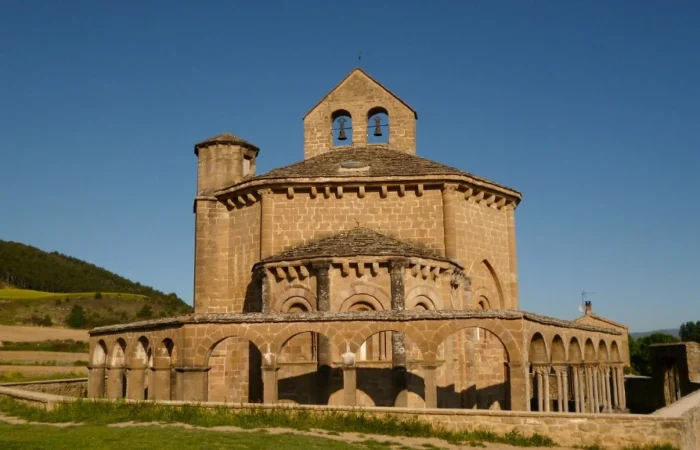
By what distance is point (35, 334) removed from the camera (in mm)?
55281

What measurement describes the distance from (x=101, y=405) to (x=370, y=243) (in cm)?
860

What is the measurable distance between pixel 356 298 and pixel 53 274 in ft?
321

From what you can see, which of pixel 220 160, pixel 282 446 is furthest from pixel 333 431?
pixel 220 160

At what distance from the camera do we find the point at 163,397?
17.0 meters

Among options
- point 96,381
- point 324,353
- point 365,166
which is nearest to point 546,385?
point 324,353

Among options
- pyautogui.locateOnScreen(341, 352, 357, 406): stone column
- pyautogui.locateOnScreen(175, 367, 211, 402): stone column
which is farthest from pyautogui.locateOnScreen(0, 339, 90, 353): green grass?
pyautogui.locateOnScreen(341, 352, 357, 406): stone column

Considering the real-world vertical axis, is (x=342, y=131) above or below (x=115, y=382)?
above

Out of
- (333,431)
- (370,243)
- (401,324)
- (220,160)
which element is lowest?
(333,431)

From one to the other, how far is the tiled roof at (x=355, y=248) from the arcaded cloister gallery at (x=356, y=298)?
9cm

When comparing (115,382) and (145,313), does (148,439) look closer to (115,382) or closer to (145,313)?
(115,382)

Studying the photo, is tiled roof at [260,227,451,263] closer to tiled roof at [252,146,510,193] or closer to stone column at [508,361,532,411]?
tiled roof at [252,146,510,193]

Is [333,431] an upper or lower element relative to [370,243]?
lower

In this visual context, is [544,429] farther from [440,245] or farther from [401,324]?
[440,245]

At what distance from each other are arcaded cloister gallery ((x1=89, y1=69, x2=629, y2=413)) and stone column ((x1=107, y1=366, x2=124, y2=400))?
0.04 meters
